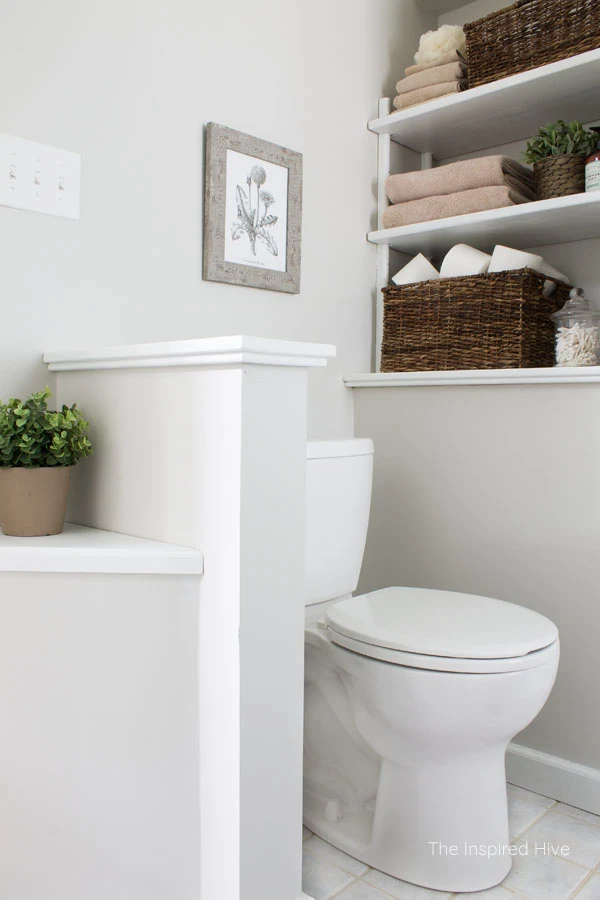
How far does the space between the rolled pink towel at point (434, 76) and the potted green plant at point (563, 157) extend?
284 millimetres

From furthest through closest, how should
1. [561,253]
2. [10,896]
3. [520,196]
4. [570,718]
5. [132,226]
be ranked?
1. [561,253]
2. [520,196]
3. [570,718]
4. [132,226]
5. [10,896]

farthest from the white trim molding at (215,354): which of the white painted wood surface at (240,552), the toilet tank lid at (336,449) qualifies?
the toilet tank lid at (336,449)

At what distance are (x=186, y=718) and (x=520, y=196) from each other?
1.38m

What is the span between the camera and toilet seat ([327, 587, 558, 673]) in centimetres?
119

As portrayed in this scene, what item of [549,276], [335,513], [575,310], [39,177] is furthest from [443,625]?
[39,177]

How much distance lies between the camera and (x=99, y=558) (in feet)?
3.37

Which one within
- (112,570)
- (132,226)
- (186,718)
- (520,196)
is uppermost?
(520,196)

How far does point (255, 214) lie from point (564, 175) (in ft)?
2.26

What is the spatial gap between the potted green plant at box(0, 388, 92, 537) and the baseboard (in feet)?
3.91

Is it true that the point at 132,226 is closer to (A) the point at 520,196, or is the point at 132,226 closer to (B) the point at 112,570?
(B) the point at 112,570

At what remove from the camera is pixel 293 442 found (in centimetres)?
108

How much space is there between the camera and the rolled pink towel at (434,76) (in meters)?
1.83

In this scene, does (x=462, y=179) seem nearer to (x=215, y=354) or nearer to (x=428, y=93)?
(x=428, y=93)

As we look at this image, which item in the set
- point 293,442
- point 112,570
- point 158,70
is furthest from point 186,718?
point 158,70
